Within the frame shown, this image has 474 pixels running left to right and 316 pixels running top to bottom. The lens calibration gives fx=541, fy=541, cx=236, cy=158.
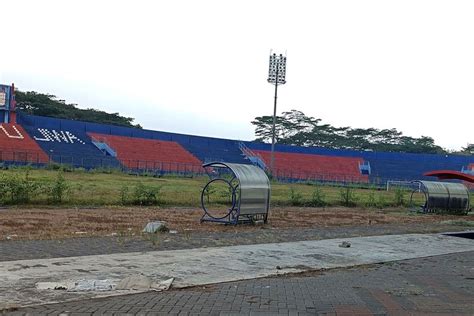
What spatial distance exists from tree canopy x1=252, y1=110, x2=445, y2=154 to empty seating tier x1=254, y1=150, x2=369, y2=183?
2510cm

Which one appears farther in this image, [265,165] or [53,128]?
[265,165]

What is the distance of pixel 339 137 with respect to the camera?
10869 centimetres

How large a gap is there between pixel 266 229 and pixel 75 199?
A: 32.5 feet

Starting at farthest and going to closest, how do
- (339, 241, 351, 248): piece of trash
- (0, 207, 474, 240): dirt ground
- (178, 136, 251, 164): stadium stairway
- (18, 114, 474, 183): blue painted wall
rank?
(178, 136, 251, 164): stadium stairway
(18, 114, 474, 183): blue painted wall
(0, 207, 474, 240): dirt ground
(339, 241, 351, 248): piece of trash

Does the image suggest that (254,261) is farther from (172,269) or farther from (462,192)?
(462,192)

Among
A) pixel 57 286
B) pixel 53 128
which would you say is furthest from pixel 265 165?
pixel 57 286

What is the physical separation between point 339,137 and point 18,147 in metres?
69.4

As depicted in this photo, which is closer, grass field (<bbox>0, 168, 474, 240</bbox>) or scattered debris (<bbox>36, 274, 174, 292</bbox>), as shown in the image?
scattered debris (<bbox>36, 274, 174, 292</bbox>)

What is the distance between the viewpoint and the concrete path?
7190 mm

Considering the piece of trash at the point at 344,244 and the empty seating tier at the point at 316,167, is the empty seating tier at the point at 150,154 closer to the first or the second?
the empty seating tier at the point at 316,167

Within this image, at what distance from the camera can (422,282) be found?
343 inches

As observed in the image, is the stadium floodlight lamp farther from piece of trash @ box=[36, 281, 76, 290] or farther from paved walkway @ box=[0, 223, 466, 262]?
piece of trash @ box=[36, 281, 76, 290]

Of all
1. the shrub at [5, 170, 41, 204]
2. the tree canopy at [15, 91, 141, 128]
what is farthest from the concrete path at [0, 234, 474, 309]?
the tree canopy at [15, 91, 141, 128]

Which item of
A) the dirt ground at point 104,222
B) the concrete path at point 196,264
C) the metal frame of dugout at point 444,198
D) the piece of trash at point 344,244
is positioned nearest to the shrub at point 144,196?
the dirt ground at point 104,222
